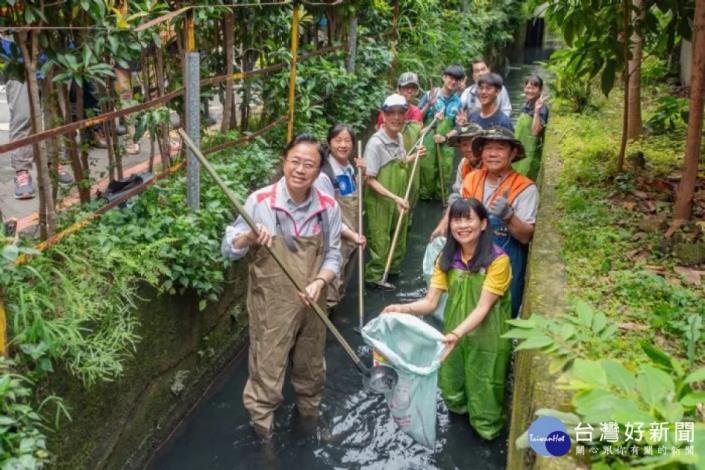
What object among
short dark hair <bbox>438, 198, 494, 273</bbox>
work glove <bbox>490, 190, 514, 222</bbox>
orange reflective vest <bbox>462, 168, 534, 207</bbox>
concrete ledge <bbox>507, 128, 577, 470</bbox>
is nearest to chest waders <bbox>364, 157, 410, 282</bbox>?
concrete ledge <bbox>507, 128, 577, 470</bbox>

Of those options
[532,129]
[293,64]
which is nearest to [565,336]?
[293,64]

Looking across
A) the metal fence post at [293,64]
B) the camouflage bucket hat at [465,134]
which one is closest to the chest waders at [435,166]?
the metal fence post at [293,64]

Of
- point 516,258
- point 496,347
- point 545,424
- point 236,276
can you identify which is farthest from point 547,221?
point 545,424

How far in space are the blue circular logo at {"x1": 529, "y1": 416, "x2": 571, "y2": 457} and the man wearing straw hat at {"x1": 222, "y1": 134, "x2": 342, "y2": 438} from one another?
1.72 meters

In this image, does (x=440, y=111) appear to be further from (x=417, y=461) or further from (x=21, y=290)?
→ (x=21, y=290)

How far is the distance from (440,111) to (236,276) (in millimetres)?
4245

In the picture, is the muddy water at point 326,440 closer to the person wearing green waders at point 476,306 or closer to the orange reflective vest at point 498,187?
the person wearing green waders at point 476,306

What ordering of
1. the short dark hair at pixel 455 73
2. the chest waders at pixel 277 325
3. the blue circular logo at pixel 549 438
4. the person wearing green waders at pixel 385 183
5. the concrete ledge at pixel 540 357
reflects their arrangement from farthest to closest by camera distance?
the short dark hair at pixel 455 73 → the person wearing green waders at pixel 385 183 → the chest waders at pixel 277 325 → the concrete ledge at pixel 540 357 → the blue circular logo at pixel 549 438

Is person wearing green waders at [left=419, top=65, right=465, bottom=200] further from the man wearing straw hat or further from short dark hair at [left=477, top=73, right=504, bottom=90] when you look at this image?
the man wearing straw hat

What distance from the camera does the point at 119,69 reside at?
16.2ft

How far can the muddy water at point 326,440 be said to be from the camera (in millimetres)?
4105

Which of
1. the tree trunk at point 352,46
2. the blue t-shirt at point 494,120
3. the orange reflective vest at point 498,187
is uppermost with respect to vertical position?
the tree trunk at point 352,46

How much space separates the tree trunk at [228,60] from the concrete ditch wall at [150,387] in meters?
1.60

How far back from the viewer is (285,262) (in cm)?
392
